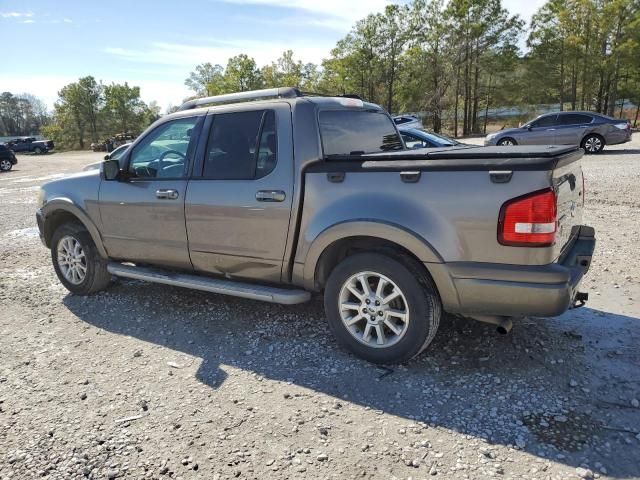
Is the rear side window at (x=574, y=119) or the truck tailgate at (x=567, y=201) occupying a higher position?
the rear side window at (x=574, y=119)

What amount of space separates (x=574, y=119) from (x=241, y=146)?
609 inches

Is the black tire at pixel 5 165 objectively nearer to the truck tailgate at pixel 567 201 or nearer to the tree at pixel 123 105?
the truck tailgate at pixel 567 201

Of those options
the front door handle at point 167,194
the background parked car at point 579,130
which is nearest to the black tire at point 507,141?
the background parked car at point 579,130

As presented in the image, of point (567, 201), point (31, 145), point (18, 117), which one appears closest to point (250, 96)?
point (567, 201)

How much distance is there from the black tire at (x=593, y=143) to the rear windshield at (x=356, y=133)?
14324 mm

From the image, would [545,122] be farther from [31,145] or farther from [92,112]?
[92,112]

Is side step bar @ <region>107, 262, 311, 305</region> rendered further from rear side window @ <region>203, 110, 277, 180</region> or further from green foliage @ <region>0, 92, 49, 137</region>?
green foliage @ <region>0, 92, 49, 137</region>

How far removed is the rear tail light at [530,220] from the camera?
272cm

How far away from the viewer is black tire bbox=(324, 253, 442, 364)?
10.4 ft

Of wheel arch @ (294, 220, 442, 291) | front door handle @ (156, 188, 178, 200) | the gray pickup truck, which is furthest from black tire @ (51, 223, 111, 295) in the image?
wheel arch @ (294, 220, 442, 291)

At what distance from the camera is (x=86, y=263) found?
497 cm

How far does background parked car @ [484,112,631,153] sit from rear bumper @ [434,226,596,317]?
14759mm

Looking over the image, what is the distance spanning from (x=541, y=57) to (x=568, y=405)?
140 ft

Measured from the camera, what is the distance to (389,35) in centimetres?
4316
